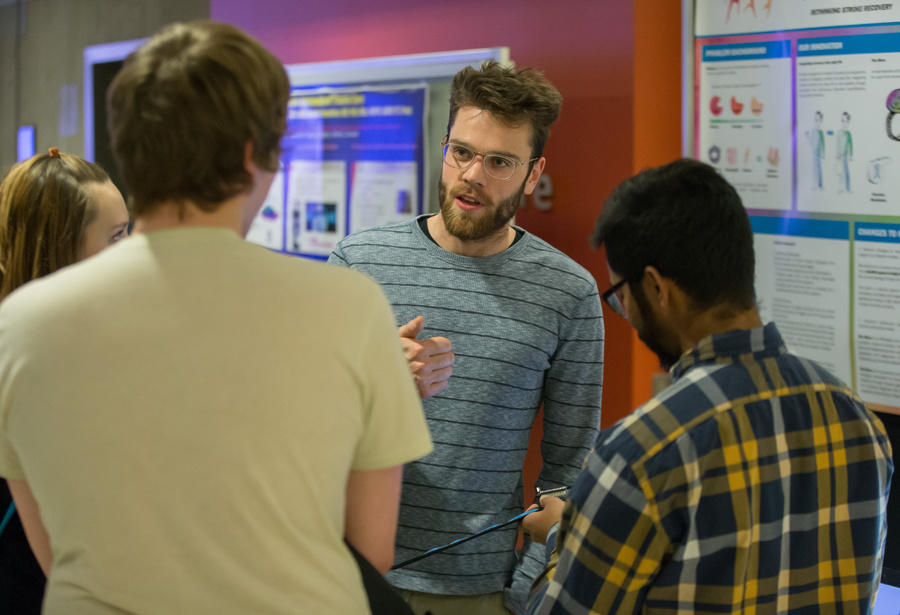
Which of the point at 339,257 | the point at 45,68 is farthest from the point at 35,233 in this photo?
the point at 45,68

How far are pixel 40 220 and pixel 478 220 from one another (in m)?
0.88

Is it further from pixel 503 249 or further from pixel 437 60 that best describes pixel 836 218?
pixel 437 60

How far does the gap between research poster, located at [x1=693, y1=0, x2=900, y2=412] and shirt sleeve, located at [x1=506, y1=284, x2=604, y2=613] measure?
3.43ft

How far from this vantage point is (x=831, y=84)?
253 centimetres

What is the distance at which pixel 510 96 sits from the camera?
77.6 inches

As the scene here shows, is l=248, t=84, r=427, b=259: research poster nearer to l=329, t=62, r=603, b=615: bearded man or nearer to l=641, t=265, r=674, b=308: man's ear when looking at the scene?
l=329, t=62, r=603, b=615: bearded man

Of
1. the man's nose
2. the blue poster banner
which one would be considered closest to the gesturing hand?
the man's nose

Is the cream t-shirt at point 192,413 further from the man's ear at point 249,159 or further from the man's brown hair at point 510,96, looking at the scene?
the man's brown hair at point 510,96

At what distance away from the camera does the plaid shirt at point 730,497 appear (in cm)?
113

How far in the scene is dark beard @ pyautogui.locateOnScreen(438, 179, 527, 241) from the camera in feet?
6.32

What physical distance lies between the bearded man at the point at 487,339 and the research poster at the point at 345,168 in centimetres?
126

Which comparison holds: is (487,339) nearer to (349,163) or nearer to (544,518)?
(544,518)

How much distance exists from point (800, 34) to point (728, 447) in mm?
1902

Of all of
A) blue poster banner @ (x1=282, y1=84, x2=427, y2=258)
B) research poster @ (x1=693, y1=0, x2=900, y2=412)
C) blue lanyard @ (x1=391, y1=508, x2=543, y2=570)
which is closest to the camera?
blue lanyard @ (x1=391, y1=508, x2=543, y2=570)
